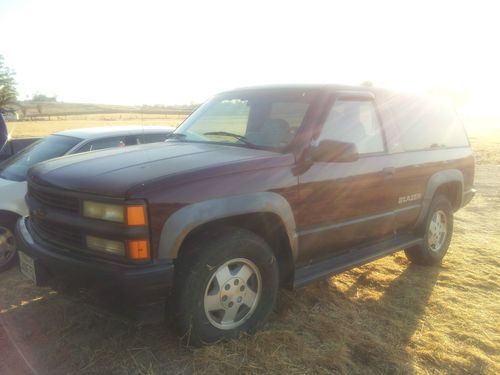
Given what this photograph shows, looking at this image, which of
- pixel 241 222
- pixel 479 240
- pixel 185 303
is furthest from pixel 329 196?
pixel 479 240

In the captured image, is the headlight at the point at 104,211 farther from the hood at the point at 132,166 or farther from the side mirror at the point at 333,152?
the side mirror at the point at 333,152

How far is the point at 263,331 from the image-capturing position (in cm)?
335

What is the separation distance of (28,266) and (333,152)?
2376mm

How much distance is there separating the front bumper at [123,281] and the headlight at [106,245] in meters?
0.07

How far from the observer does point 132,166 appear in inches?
118

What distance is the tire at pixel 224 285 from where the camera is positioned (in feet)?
9.43

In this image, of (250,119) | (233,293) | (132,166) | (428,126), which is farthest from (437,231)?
(132,166)

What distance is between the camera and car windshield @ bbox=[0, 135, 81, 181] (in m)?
5.19

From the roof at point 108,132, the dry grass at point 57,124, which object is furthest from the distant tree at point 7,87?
the roof at point 108,132

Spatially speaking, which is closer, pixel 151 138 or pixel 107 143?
pixel 107 143

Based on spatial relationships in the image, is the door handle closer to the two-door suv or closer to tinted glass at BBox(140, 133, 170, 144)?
the two-door suv

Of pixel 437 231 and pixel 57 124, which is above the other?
pixel 437 231

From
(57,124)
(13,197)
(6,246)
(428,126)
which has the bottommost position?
(57,124)

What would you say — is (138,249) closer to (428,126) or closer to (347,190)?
(347,190)
